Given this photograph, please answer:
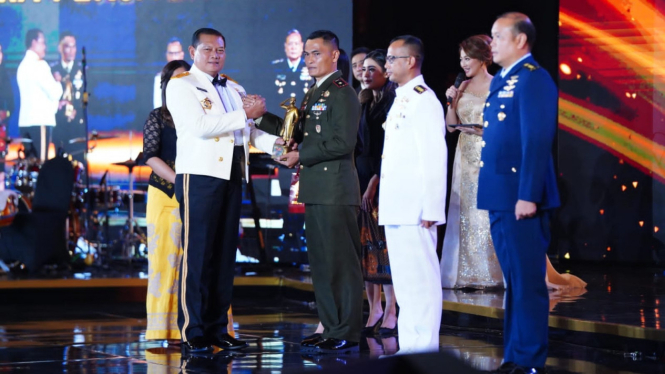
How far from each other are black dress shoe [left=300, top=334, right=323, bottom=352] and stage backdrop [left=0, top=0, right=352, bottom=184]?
5347mm

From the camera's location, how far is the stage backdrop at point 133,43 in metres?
9.77

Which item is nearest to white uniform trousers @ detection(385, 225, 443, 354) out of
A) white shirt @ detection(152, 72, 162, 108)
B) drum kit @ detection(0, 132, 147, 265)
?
drum kit @ detection(0, 132, 147, 265)

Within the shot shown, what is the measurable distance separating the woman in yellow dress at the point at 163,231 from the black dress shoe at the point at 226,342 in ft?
1.05

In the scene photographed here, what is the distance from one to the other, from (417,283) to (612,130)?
6.24 meters

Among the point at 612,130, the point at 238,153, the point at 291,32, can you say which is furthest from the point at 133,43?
the point at 238,153

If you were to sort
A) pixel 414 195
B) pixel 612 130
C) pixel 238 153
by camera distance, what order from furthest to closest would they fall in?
pixel 612 130 < pixel 238 153 < pixel 414 195

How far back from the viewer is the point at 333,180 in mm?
4305

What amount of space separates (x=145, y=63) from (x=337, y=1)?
2.28 metres

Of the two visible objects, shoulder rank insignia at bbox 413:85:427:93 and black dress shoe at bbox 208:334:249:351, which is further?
black dress shoe at bbox 208:334:249:351

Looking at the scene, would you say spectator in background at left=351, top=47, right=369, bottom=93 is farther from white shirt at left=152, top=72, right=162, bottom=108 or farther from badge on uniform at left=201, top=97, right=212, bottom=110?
white shirt at left=152, top=72, right=162, bottom=108

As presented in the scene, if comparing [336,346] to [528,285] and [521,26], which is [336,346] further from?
[521,26]

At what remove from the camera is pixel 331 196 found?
430cm

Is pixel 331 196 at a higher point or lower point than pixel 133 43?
lower

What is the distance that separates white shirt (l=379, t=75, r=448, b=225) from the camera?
13.0ft
